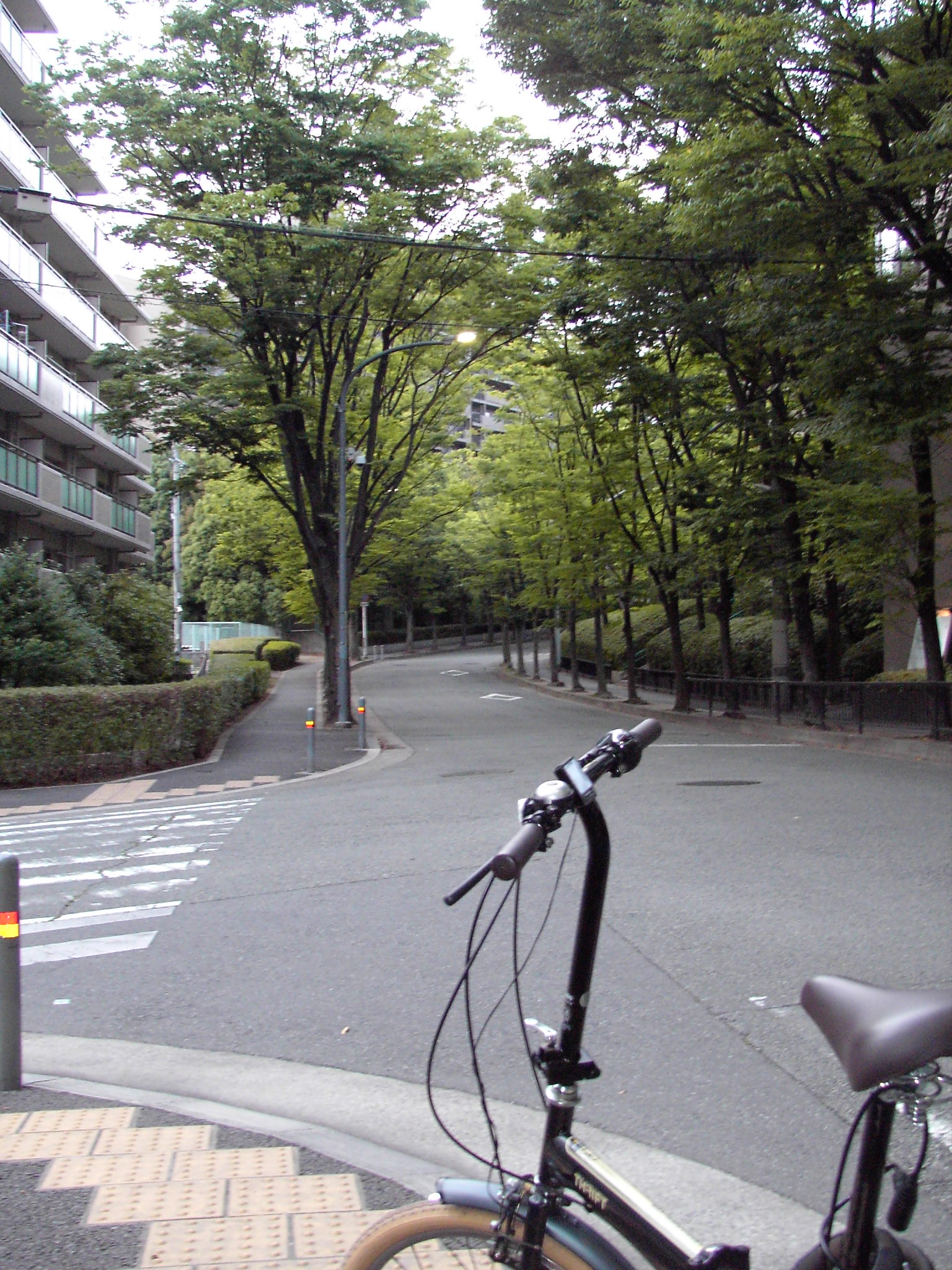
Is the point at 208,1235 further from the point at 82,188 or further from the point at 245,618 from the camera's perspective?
the point at 245,618

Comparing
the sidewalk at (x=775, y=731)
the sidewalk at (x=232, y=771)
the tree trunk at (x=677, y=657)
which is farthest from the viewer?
the tree trunk at (x=677, y=657)

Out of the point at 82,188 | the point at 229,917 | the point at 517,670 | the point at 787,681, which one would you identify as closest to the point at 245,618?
the point at 517,670

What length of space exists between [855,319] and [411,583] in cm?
5618

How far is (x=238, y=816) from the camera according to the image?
13.4 m

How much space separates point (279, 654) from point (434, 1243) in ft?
175

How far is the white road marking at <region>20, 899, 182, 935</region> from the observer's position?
796cm

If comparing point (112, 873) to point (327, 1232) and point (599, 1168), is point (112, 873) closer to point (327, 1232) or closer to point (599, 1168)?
point (327, 1232)

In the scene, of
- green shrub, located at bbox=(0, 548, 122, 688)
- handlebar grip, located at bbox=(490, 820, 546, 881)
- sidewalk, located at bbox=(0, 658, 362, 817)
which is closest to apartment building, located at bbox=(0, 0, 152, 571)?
green shrub, located at bbox=(0, 548, 122, 688)

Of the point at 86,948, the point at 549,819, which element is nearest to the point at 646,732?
the point at 549,819

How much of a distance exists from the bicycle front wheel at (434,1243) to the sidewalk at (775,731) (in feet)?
51.7

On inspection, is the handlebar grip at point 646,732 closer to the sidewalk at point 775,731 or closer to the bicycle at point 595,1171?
the bicycle at point 595,1171

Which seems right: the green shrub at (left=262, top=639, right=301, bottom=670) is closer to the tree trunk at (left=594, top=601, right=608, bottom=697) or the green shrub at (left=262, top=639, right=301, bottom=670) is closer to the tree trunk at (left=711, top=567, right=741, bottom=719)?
the tree trunk at (left=594, top=601, right=608, bottom=697)

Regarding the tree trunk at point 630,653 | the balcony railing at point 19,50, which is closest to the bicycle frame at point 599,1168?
the balcony railing at point 19,50

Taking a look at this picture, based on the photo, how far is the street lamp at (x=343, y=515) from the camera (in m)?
Result: 24.8
